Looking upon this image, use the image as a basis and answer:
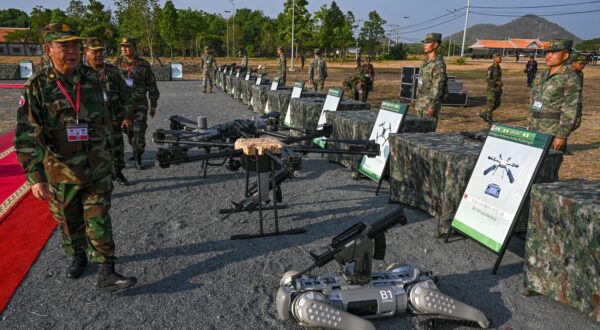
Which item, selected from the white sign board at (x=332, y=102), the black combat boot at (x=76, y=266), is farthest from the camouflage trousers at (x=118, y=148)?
the white sign board at (x=332, y=102)

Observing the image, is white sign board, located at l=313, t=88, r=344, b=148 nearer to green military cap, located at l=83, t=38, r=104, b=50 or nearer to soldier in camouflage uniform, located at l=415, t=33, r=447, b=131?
soldier in camouflage uniform, located at l=415, t=33, r=447, b=131

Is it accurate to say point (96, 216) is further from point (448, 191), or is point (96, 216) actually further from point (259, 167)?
point (448, 191)

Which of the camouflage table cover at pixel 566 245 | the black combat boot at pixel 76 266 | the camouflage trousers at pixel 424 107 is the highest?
the camouflage trousers at pixel 424 107

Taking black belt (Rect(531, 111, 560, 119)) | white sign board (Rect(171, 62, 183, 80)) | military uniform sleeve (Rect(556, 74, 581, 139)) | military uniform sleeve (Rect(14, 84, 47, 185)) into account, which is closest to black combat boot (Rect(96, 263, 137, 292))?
military uniform sleeve (Rect(14, 84, 47, 185))

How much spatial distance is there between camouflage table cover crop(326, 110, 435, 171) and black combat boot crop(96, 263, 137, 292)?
371 centimetres

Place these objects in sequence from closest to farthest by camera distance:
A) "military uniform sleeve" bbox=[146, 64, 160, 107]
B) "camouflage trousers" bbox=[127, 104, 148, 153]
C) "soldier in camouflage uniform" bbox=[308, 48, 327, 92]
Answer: "camouflage trousers" bbox=[127, 104, 148, 153]
"military uniform sleeve" bbox=[146, 64, 160, 107]
"soldier in camouflage uniform" bbox=[308, 48, 327, 92]

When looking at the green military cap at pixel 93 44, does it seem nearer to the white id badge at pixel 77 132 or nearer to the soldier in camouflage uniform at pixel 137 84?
the soldier in camouflage uniform at pixel 137 84

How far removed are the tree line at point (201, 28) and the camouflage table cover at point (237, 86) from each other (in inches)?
1133

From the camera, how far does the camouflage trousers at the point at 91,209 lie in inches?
138

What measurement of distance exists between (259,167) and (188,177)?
2.93m

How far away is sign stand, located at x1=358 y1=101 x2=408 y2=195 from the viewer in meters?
5.93

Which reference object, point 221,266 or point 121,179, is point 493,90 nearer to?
point 121,179

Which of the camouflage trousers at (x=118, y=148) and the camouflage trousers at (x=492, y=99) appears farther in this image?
the camouflage trousers at (x=492, y=99)

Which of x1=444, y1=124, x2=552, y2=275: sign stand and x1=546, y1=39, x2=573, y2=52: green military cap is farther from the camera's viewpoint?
x1=546, y1=39, x2=573, y2=52: green military cap
